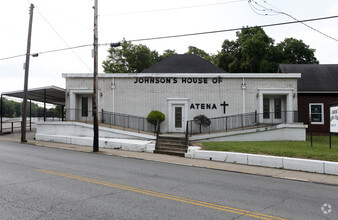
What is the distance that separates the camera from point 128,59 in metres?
51.3

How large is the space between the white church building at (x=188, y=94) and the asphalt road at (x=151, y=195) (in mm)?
10264

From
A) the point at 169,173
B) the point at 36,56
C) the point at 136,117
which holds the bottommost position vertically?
the point at 169,173

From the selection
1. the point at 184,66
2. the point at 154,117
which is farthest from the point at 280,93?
the point at 184,66

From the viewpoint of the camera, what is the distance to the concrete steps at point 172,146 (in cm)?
1438

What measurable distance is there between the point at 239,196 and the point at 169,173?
3335 millimetres

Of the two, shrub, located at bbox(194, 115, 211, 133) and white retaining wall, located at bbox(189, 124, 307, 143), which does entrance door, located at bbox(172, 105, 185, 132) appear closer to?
shrub, located at bbox(194, 115, 211, 133)

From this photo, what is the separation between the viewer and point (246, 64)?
Answer: 3847 cm

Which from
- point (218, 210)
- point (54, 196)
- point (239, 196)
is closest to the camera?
point (218, 210)

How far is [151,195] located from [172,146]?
28.7ft

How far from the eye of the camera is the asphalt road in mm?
5277

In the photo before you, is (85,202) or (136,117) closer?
(85,202)

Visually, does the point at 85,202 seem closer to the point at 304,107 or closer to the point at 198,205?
the point at 198,205

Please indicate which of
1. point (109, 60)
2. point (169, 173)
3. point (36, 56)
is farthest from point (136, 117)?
point (109, 60)

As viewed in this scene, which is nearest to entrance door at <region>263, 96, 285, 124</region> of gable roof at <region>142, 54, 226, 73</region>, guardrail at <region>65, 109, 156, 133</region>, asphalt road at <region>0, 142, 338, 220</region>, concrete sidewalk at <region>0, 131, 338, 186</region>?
gable roof at <region>142, 54, 226, 73</region>
